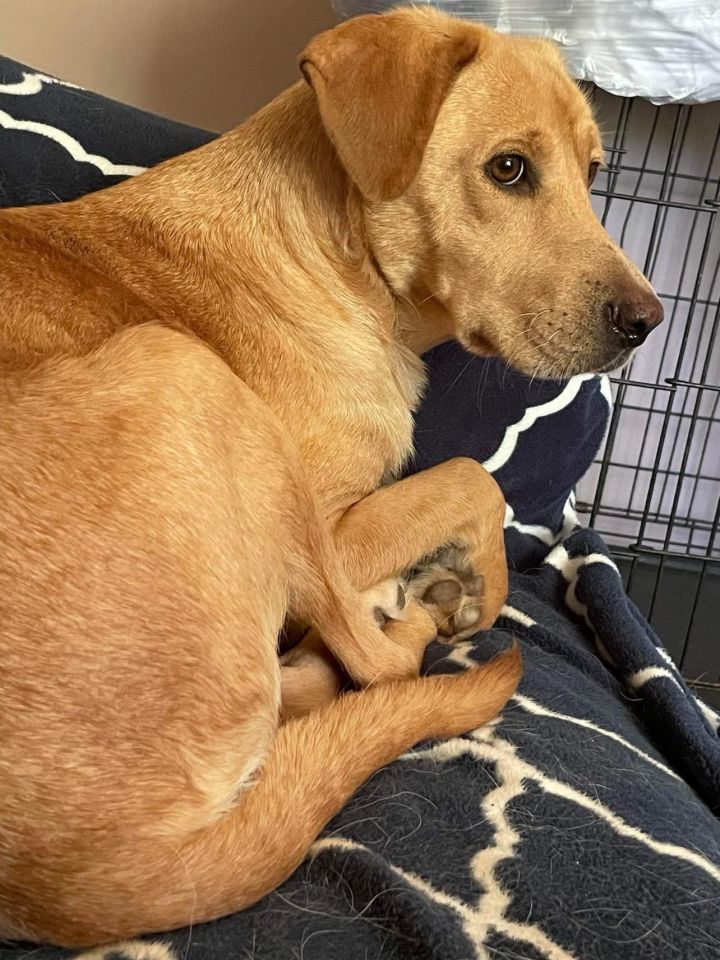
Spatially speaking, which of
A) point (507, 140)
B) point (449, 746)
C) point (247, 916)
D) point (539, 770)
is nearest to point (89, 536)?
point (247, 916)

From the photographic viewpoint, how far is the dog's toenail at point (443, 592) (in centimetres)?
175

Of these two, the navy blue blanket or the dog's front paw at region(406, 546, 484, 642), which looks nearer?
the navy blue blanket

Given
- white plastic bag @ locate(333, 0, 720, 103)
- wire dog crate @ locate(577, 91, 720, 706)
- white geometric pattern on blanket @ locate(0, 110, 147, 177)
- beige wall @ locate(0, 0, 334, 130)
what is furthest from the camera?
beige wall @ locate(0, 0, 334, 130)

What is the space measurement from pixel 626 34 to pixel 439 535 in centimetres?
170

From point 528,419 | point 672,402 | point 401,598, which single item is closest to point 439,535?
point 401,598

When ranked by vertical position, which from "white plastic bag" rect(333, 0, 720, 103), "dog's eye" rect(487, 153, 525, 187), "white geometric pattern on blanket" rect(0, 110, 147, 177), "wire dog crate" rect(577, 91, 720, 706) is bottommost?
"wire dog crate" rect(577, 91, 720, 706)

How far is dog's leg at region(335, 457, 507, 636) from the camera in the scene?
1597mm

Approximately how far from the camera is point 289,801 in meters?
1.07

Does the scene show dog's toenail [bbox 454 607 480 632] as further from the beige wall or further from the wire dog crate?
the beige wall

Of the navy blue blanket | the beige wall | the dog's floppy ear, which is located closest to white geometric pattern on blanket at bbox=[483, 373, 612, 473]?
the navy blue blanket

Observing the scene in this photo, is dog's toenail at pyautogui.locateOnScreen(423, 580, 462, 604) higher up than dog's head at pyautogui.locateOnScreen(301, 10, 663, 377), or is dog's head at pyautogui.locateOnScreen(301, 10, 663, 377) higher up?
dog's head at pyautogui.locateOnScreen(301, 10, 663, 377)

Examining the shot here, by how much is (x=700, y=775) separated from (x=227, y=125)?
3185mm

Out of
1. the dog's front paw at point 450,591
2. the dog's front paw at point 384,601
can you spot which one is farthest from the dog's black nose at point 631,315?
the dog's front paw at point 384,601

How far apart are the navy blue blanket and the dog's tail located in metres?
0.04
